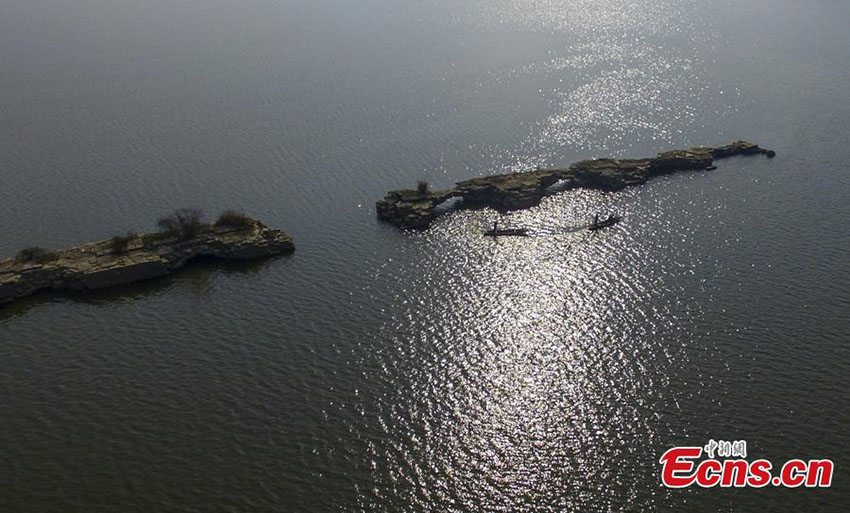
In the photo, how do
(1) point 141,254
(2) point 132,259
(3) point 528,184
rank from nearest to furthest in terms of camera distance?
1. (2) point 132,259
2. (1) point 141,254
3. (3) point 528,184

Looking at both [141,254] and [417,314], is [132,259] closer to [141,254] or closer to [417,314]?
[141,254]

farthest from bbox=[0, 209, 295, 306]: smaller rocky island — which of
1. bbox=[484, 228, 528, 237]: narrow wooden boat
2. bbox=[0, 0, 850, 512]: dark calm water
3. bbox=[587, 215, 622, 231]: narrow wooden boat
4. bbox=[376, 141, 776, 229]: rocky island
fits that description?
bbox=[587, 215, 622, 231]: narrow wooden boat

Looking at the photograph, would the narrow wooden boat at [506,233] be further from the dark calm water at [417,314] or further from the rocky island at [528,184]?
the rocky island at [528,184]

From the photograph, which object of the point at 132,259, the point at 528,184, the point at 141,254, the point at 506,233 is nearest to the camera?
the point at 132,259

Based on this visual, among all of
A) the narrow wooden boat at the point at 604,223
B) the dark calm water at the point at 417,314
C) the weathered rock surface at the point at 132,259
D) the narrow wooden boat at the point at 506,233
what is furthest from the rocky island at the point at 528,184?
the weathered rock surface at the point at 132,259

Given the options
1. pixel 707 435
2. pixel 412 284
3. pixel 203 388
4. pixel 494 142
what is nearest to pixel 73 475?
pixel 203 388

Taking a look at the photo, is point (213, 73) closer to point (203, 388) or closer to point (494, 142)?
point (494, 142)

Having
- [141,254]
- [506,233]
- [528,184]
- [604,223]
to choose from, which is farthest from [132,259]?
[604,223]
